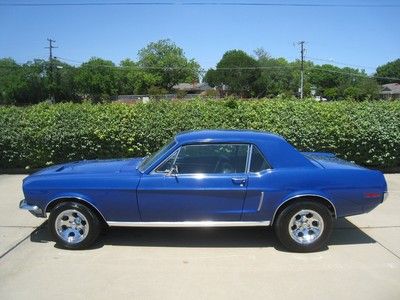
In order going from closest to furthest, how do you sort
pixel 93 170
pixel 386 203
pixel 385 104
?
1. pixel 93 170
2. pixel 386 203
3. pixel 385 104

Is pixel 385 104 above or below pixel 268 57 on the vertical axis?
below

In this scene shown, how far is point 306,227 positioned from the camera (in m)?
5.08

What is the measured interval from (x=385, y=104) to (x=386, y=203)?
137 inches

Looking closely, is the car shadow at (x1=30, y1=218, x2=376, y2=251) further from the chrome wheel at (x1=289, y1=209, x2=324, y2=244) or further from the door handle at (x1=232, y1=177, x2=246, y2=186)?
the door handle at (x1=232, y1=177, x2=246, y2=186)

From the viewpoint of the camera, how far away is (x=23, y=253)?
5074 mm

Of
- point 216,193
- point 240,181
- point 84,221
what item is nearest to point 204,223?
point 216,193

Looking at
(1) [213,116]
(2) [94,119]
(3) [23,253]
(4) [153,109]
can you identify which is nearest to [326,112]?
(1) [213,116]

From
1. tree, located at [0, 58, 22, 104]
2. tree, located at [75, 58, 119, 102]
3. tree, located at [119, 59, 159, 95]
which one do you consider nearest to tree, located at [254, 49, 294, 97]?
tree, located at [119, 59, 159, 95]

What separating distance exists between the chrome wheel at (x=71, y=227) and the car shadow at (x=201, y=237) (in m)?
0.25

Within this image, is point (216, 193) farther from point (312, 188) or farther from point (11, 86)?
point (11, 86)

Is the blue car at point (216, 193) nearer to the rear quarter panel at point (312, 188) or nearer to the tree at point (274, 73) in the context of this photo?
the rear quarter panel at point (312, 188)

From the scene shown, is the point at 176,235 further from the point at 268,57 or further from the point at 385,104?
the point at 268,57

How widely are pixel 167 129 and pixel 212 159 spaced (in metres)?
4.17

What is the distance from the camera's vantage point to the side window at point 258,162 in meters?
5.07
